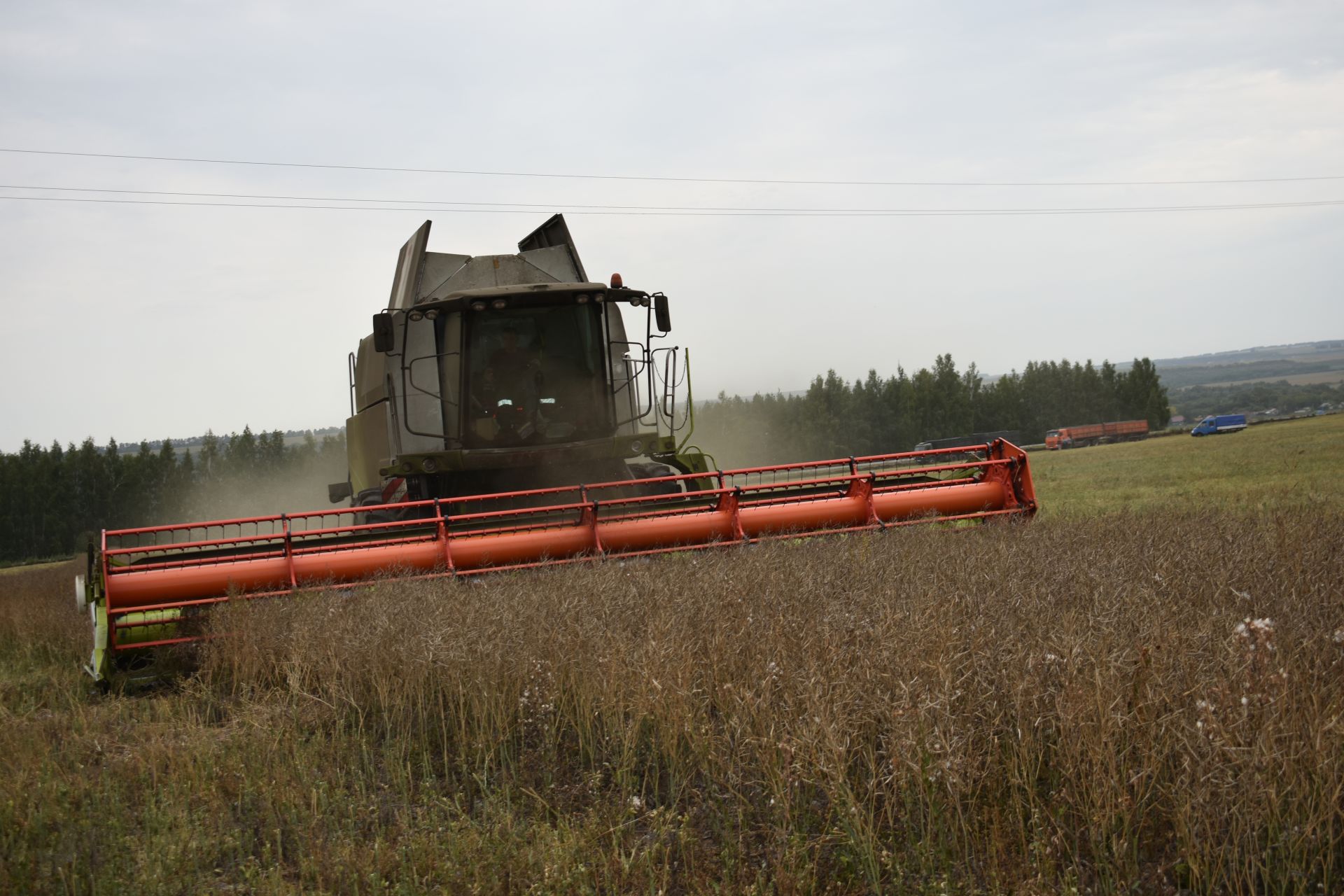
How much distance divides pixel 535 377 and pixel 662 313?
1177mm

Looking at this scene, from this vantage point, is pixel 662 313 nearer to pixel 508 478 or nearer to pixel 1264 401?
pixel 508 478

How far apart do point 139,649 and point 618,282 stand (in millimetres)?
4559

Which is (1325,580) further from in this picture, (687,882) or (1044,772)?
(687,882)

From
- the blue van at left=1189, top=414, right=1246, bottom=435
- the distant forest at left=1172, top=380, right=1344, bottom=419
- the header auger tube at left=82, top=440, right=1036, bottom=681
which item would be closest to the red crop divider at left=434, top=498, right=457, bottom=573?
the header auger tube at left=82, top=440, right=1036, bottom=681

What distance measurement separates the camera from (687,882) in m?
2.73

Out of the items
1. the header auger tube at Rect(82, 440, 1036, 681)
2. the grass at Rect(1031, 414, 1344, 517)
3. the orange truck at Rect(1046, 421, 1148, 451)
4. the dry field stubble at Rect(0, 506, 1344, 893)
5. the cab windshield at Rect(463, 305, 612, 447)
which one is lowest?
the orange truck at Rect(1046, 421, 1148, 451)

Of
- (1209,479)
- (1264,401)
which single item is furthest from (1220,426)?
(1264,401)

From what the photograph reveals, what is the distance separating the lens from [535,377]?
353 inches

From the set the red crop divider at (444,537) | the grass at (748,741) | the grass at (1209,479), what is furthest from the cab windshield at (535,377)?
the grass at (1209,479)

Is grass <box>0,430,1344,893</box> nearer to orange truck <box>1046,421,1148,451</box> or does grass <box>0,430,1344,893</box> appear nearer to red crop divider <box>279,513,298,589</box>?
red crop divider <box>279,513,298,589</box>

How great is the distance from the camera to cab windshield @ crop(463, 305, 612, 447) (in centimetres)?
880

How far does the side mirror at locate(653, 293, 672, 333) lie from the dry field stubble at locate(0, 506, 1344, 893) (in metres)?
3.94

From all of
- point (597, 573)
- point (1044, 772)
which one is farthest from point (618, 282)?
point (1044, 772)

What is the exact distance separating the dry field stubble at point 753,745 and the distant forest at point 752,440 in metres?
32.8
